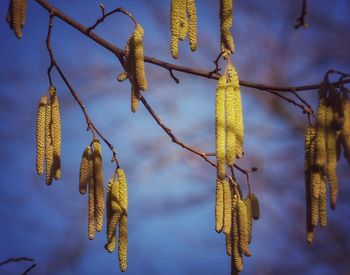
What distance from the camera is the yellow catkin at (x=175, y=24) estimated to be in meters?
1.08

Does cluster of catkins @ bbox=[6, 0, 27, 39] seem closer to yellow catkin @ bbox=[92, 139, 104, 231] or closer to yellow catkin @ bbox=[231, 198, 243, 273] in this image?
yellow catkin @ bbox=[92, 139, 104, 231]

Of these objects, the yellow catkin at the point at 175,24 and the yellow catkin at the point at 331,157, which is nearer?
the yellow catkin at the point at 331,157

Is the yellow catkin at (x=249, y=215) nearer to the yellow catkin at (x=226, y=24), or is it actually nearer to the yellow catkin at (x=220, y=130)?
the yellow catkin at (x=220, y=130)

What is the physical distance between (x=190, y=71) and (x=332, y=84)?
1.02 ft

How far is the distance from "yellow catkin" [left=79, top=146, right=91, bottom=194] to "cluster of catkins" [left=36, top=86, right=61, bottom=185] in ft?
0.19

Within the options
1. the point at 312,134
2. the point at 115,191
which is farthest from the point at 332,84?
the point at 115,191

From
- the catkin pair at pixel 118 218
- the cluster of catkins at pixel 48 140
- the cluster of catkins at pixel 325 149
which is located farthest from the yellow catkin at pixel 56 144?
the cluster of catkins at pixel 325 149

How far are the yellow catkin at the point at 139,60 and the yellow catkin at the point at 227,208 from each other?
29 cm

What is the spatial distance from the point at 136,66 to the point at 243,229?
422 millimetres

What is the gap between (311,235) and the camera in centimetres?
101

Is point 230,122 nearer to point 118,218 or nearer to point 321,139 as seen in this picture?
point 321,139

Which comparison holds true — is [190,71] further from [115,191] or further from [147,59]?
[115,191]

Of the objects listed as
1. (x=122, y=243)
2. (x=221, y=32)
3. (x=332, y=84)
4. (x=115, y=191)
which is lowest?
(x=122, y=243)

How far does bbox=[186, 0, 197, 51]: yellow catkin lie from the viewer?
1105mm
